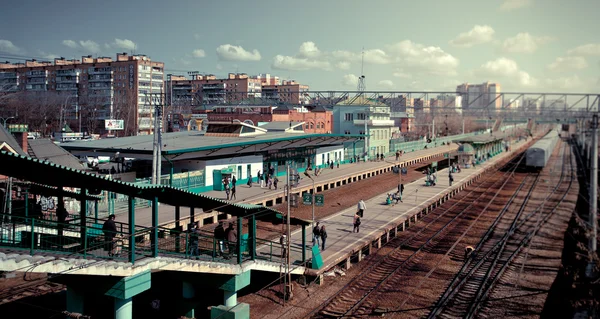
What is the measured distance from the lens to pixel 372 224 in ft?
86.7

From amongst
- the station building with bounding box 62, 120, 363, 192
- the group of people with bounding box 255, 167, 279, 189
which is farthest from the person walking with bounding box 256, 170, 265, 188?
the station building with bounding box 62, 120, 363, 192

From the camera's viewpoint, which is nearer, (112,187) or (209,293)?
(112,187)

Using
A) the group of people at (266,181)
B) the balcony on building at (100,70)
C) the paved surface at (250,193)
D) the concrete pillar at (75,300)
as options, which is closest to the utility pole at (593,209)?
the concrete pillar at (75,300)

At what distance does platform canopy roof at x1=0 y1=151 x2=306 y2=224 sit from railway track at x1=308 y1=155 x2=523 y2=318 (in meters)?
4.80

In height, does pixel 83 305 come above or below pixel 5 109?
below

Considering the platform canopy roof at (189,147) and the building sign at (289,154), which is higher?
the platform canopy roof at (189,147)

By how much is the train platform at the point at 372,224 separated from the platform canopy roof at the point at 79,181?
3.97 meters

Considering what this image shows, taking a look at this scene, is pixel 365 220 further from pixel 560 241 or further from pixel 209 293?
pixel 209 293

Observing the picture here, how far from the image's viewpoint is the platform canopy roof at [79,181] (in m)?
9.70

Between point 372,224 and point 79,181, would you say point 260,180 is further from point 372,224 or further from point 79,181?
point 79,181

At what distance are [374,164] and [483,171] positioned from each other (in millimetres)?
12184

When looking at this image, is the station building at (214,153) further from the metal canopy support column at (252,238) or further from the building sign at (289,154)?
the metal canopy support column at (252,238)

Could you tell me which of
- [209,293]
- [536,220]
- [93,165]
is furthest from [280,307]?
[93,165]

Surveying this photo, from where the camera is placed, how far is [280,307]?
1612cm
